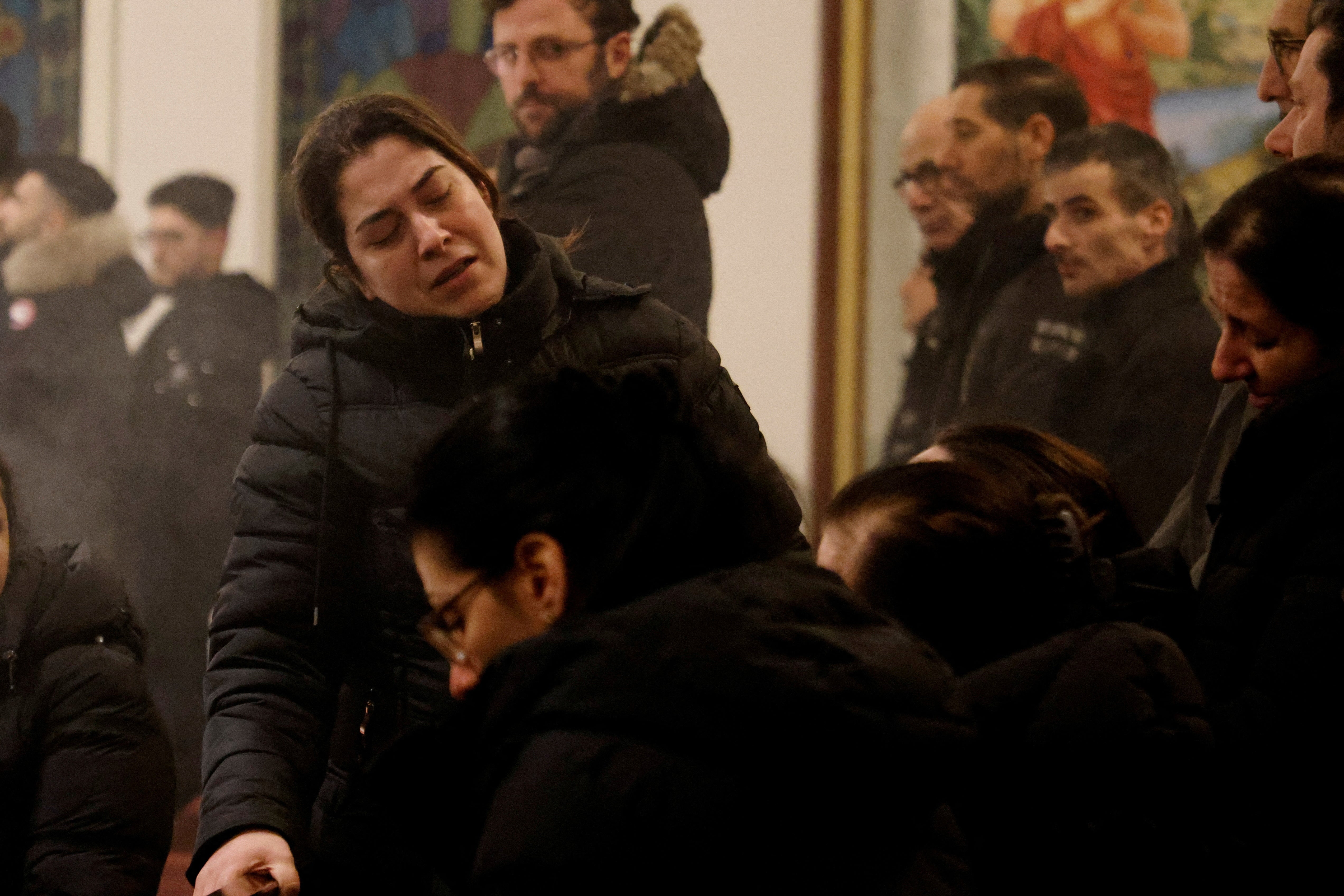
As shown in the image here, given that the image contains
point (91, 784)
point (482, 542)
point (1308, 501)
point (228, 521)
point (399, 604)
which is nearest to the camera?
point (482, 542)

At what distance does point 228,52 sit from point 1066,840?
2504mm

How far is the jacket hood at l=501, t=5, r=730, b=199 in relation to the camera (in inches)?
107

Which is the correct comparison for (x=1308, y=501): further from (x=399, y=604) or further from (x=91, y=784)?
(x=91, y=784)

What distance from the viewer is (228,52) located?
10.1 ft

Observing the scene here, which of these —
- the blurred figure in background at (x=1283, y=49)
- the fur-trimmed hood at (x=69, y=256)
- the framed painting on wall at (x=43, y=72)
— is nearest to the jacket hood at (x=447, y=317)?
the blurred figure in background at (x=1283, y=49)

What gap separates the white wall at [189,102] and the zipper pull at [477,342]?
3.65 ft

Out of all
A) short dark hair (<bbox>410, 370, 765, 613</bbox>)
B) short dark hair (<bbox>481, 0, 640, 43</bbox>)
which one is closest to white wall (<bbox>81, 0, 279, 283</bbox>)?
short dark hair (<bbox>481, 0, 640, 43</bbox>)

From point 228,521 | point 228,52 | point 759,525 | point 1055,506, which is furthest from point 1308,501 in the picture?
point 228,52

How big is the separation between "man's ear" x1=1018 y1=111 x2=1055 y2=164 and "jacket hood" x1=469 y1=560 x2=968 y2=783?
5.86ft

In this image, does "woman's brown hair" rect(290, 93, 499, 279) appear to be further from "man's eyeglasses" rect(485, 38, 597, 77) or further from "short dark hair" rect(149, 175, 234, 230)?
"short dark hair" rect(149, 175, 234, 230)

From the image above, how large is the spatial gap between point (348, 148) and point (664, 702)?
1.27 m

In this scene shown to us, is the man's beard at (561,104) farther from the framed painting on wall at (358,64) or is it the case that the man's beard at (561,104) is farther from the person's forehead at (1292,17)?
the person's forehead at (1292,17)

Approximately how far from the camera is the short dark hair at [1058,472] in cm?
169

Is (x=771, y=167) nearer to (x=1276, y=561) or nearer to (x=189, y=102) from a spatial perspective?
(x=189, y=102)
